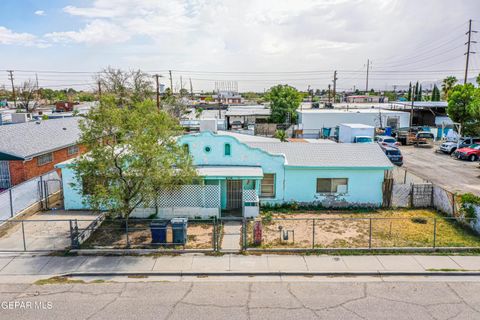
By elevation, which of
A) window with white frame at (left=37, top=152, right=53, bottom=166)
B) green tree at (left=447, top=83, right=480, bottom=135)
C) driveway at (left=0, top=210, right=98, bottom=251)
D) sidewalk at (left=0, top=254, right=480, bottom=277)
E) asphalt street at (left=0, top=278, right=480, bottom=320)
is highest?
green tree at (left=447, top=83, right=480, bottom=135)

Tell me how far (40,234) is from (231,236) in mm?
8730

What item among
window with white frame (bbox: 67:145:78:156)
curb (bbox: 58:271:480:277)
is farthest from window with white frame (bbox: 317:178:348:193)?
window with white frame (bbox: 67:145:78:156)

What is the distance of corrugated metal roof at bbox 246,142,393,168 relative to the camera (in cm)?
2138

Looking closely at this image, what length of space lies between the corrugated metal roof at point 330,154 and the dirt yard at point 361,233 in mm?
2957

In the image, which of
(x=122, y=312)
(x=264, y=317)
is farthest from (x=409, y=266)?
(x=122, y=312)

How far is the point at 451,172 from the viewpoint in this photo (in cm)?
3117

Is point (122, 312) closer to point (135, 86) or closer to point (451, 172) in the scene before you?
point (451, 172)

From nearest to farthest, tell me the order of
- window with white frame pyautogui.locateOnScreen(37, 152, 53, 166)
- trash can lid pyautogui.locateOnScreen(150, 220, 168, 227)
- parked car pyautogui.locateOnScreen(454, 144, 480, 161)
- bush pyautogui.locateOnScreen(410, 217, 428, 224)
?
trash can lid pyautogui.locateOnScreen(150, 220, 168, 227), bush pyautogui.locateOnScreen(410, 217, 428, 224), window with white frame pyautogui.locateOnScreen(37, 152, 53, 166), parked car pyautogui.locateOnScreen(454, 144, 480, 161)

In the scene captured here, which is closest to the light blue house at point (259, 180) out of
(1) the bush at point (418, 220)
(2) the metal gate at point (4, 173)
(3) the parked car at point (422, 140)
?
(1) the bush at point (418, 220)

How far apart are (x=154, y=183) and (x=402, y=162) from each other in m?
25.4

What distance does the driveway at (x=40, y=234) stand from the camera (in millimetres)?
15922

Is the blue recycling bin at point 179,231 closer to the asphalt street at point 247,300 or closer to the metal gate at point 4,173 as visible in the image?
the asphalt street at point 247,300

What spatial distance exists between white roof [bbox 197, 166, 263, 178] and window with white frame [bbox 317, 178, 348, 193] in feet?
12.3

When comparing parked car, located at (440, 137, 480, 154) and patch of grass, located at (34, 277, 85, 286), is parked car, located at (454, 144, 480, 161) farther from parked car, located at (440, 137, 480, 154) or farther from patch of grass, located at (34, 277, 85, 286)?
patch of grass, located at (34, 277, 85, 286)
